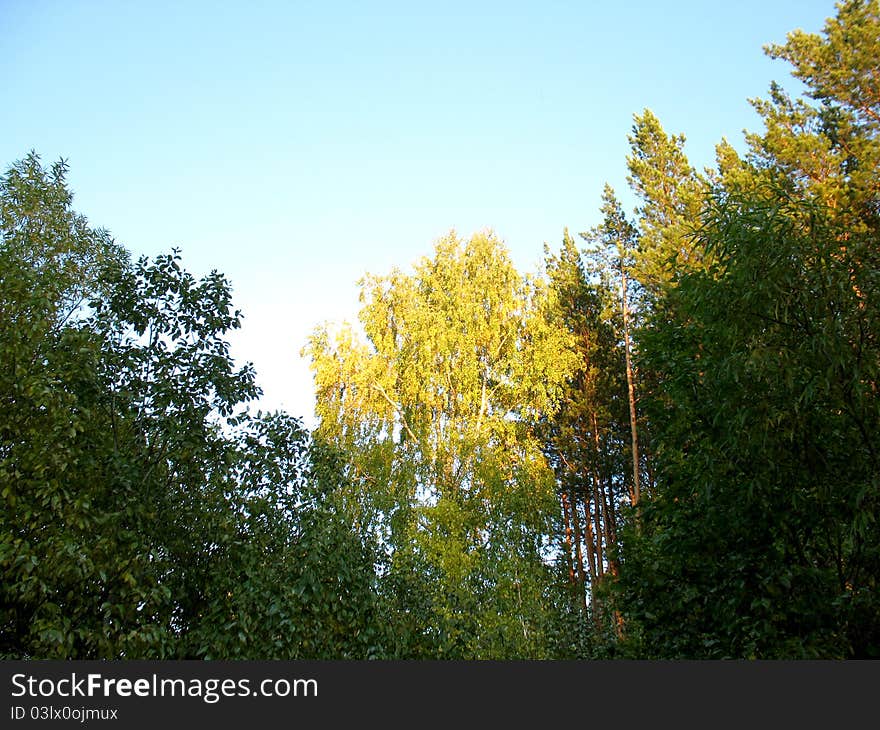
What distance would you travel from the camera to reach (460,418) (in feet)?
74.0

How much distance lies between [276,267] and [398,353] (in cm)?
632

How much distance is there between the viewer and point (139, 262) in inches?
398

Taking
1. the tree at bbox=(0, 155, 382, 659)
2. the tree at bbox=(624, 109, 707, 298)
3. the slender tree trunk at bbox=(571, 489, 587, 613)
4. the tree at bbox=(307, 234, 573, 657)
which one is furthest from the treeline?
the slender tree trunk at bbox=(571, 489, 587, 613)

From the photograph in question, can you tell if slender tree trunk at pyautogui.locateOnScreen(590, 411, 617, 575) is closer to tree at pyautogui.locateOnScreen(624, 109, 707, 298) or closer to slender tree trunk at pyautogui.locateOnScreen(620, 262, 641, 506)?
slender tree trunk at pyautogui.locateOnScreen(620, 262, 641, 506)

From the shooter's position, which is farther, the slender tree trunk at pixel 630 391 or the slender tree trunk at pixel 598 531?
the slender tree trunk at pixel 598 531

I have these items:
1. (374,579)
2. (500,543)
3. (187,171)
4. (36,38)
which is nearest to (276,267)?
(187,171)

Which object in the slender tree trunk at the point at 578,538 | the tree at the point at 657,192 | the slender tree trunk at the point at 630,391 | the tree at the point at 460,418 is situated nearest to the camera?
the tree at the point at 460,418

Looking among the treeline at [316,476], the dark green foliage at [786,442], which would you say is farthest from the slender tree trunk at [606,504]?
the dark green foliage at [786,442]

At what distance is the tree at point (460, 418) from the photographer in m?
18.8

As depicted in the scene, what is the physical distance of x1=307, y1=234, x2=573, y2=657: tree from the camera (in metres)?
18.8

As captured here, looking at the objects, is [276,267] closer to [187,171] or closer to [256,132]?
[187,171]

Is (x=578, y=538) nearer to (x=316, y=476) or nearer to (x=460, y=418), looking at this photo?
(x=460, y=418)

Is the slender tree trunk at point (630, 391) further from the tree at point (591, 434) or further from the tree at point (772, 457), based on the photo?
the tree at point (772, 457)

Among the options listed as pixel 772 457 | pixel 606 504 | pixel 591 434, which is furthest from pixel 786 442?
pixel 606 504
